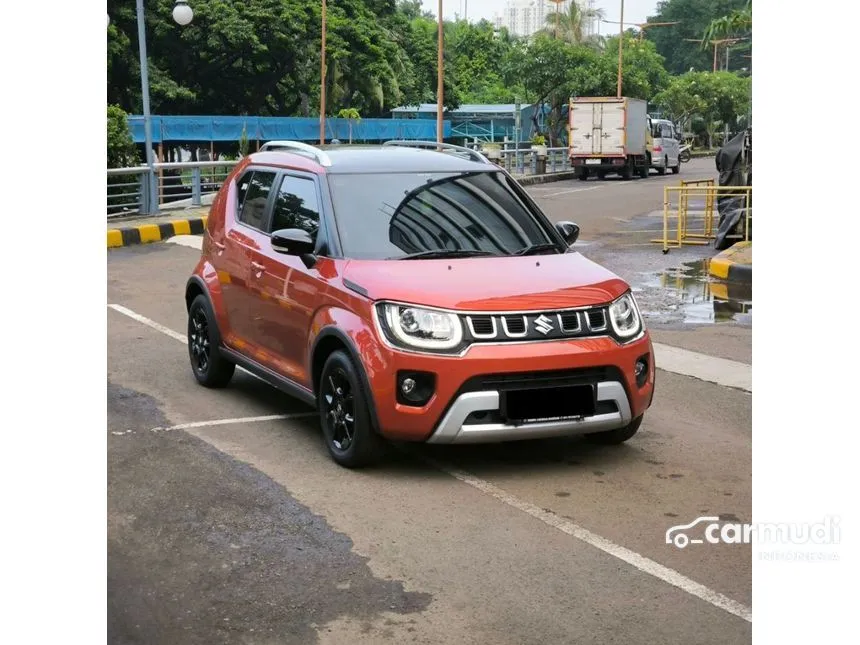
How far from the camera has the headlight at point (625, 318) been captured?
6.86 metres

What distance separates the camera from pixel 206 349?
29.2 feet

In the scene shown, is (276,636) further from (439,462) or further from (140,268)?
(140,268)

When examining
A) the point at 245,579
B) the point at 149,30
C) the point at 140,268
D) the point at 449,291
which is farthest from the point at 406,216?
the point at 149,30

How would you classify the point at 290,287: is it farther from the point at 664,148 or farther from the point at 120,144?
the point at 664,148

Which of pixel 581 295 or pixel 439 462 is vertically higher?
pixel 581 295

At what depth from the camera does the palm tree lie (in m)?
76.1

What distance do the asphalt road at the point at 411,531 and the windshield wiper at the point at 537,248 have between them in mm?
1072

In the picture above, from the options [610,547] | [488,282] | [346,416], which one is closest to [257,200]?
[346,416]

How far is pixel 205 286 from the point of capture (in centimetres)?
875

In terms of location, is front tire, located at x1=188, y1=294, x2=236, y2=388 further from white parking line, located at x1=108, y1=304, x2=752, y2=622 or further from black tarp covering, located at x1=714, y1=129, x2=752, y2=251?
black tarp covering, located at x1=714, y1=129, x2=752, y2=251

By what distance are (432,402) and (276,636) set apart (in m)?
2.05

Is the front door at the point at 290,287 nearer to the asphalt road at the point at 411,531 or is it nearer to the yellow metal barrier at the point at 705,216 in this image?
the asphalt road at the point at 411,531

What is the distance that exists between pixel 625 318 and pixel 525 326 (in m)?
0.68

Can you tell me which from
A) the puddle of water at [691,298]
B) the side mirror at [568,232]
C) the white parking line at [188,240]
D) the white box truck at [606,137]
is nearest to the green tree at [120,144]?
the white parking line at [188,240]
